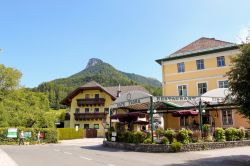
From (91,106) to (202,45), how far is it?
30.8 metres

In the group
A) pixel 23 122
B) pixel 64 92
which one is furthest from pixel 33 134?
pixel 64 92

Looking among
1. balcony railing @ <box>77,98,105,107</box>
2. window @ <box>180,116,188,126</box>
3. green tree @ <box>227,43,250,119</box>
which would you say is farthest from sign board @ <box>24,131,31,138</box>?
green tree @ <box>227,43,250,119</box>

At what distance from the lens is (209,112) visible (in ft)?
111

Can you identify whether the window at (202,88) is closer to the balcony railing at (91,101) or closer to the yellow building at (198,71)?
the yellow building at (198,71)

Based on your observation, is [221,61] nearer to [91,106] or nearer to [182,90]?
[182,90]

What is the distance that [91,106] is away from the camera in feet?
206

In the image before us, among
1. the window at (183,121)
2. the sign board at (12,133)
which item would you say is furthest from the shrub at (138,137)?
the sign board at (12,133)

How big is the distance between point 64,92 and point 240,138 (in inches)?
4072

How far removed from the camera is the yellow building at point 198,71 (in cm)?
3478

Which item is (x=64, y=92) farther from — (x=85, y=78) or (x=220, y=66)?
(x=220, y=66)

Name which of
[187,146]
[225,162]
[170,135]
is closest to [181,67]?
[170,135]

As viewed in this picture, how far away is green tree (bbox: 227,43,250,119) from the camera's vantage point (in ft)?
45.2

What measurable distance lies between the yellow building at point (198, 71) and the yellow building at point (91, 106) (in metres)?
Answer: 23.7

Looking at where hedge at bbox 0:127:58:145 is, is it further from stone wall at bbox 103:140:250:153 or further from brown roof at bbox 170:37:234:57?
brown roof at bbox 170:37:234:57
